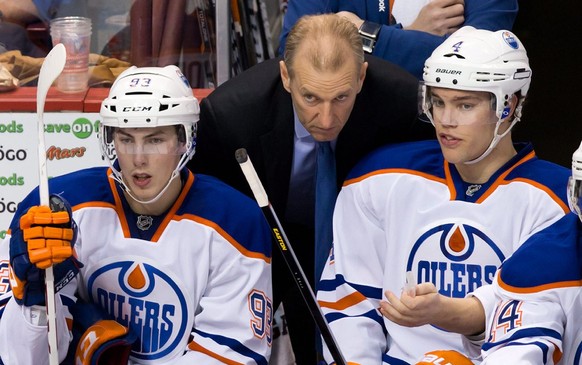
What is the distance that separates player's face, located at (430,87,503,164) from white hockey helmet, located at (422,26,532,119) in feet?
0.09

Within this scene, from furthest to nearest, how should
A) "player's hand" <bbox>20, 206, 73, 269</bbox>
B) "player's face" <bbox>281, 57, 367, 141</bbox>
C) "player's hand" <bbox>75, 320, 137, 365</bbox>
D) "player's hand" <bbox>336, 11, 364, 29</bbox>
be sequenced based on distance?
1. "player's hand" <bbox>336, 11, 364, 29</bbox>
2. "player's face" <bbox>281, 57, 367, 141</bbox>
3. "player's hand" <bbox>75, 320, 137, 365</bbox>
4. "player's hand" <bbox>20, 206, 73, 269</bbox>

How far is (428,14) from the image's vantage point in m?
3.91

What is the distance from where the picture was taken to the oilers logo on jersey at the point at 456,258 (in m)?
3.22

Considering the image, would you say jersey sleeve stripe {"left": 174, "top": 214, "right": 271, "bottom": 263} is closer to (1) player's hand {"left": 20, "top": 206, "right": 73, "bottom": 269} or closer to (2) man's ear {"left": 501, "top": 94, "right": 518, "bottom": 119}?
(1) player's hand {"left": 20, "top": 206, "right": 73, "bottom": 269}

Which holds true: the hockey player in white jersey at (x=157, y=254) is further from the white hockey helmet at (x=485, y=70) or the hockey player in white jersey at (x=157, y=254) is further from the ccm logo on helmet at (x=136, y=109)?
the white hockey helmet at (x=485, y=70)

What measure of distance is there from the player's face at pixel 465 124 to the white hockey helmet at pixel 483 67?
3 cm

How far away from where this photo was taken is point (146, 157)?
10.8ft

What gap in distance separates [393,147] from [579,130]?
308 cm

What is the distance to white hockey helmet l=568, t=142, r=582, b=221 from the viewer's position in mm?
2773

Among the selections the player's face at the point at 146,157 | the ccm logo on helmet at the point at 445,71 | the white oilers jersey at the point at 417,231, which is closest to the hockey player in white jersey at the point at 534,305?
the white oilers jersey at the point at 417,231

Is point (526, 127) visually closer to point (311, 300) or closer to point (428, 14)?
point (428, 14)

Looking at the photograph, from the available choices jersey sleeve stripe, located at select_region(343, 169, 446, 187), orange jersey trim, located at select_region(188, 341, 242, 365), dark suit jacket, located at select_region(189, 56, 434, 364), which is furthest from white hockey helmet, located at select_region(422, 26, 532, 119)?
orange jersey trim, located at select_region(188, 341, 242, 365)

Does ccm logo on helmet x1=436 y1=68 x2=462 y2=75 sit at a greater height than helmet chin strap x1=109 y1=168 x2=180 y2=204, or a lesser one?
greater

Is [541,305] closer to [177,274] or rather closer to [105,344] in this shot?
[177,274]
